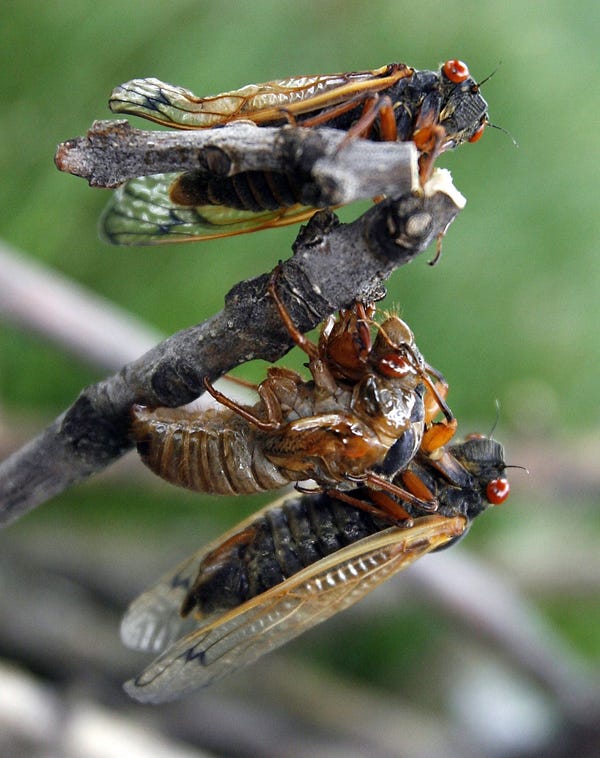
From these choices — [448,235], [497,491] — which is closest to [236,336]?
[497,491]

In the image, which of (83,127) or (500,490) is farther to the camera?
(83,127)

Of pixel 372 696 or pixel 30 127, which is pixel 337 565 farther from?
pixel 372 696

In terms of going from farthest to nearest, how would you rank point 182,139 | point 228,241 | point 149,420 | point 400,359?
point 228,241
point 400,359
point 149,420
point 182,139

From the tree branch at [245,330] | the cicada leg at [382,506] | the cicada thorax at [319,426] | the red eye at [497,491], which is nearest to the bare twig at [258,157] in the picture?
the tree branch at [245,330]

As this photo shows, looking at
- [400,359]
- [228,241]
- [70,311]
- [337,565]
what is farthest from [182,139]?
[228,241]

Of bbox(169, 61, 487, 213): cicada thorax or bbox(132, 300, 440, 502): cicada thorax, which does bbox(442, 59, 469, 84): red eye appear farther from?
bbox(132, 300, 440, 502): cicada thorax

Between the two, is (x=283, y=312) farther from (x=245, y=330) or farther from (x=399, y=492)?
(x=399, y=492)

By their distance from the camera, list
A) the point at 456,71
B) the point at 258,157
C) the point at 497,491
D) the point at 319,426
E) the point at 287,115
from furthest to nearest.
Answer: the point at 497,491, the point at 456,71, the point at 319,426, the point at 287,115, the point at 258,157

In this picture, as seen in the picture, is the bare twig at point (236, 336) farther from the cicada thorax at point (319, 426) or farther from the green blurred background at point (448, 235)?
the green blurred background at point (448, 235)
